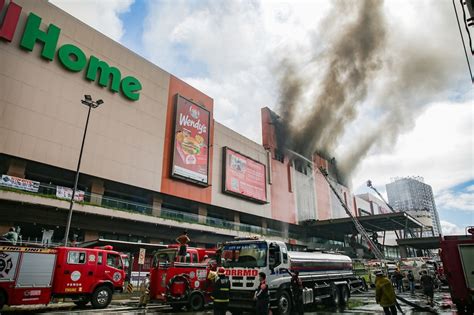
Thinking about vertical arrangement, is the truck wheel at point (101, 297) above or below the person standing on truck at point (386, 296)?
below

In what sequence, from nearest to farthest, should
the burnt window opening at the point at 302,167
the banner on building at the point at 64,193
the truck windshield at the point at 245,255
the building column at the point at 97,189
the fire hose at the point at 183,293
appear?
the truck windshield at the point at 245,255, the fire hose at the point at 183,293, the banner on building at the point at 64,193, the building column at the point at 97,189, the burnt window opening at the point at 302,167

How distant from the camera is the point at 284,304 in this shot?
1222 cm

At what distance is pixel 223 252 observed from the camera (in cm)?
1336

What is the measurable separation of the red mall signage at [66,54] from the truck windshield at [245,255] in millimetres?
26270

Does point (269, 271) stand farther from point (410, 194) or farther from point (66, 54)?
point (410, 194)

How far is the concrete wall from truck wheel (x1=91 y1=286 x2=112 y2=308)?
16469 millimetres

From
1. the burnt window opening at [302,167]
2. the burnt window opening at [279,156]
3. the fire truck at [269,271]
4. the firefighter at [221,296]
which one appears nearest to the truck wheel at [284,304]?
the fire truck at [269,271]

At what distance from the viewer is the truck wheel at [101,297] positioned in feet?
49.4

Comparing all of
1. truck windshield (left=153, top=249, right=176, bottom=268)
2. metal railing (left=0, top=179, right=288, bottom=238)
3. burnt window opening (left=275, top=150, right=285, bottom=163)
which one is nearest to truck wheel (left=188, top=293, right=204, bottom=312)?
truck windshield (left=153, top=249, right=176, bottom=268)

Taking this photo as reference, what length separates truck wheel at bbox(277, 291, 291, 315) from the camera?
11.9 meters

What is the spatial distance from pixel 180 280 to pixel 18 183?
1816cm

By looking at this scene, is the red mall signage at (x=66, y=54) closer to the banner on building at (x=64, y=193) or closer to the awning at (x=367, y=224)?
the banner on building at (x=64, y=193)

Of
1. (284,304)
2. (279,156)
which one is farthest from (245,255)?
(279,156)

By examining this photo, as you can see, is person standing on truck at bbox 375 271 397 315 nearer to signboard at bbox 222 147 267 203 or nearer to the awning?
signboard at bbox 222 147 267 203
